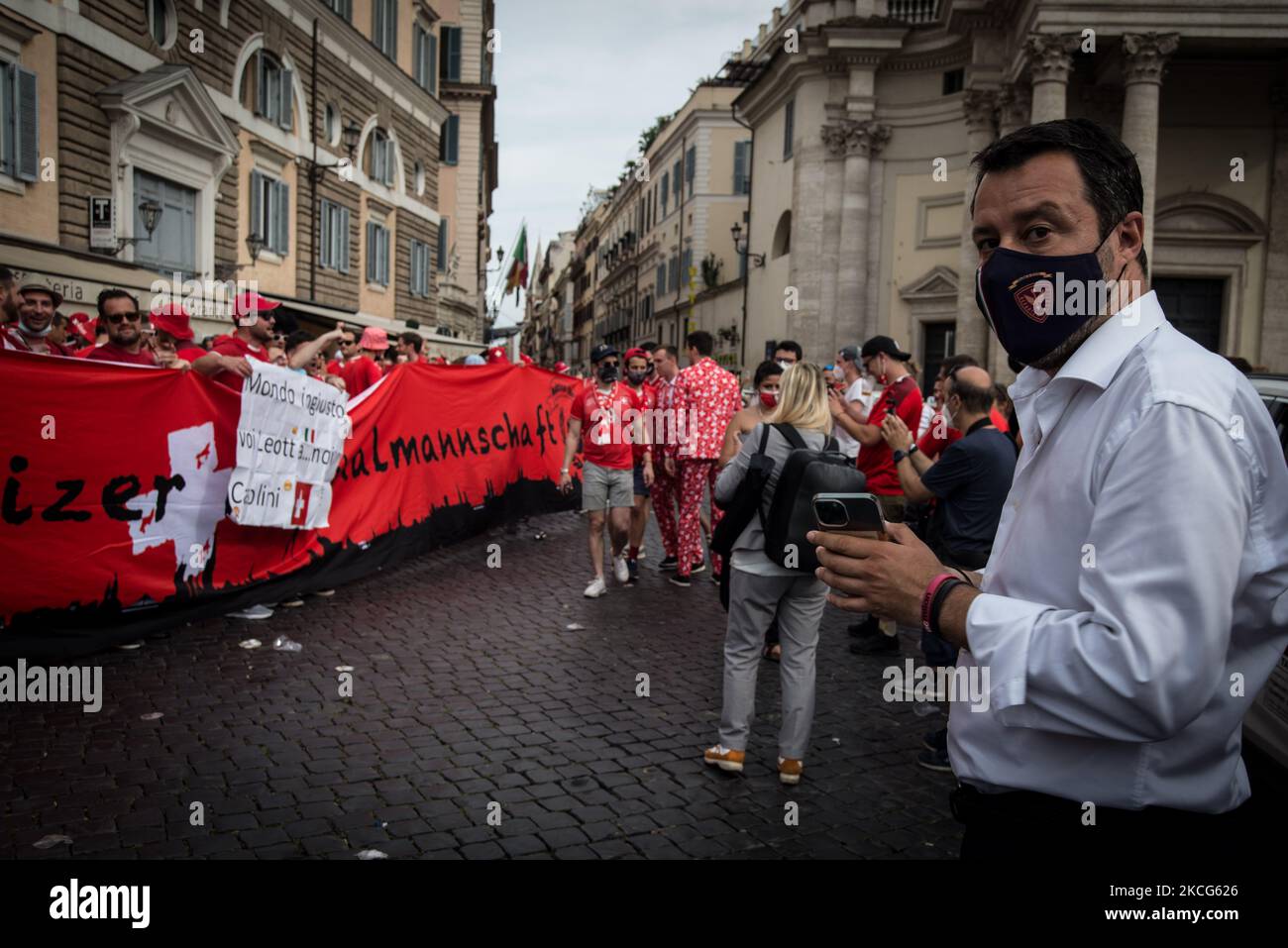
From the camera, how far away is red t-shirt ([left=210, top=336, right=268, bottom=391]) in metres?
7.41

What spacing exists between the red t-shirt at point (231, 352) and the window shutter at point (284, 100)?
19006 mm

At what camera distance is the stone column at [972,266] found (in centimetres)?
2450

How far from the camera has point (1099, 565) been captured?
138cm

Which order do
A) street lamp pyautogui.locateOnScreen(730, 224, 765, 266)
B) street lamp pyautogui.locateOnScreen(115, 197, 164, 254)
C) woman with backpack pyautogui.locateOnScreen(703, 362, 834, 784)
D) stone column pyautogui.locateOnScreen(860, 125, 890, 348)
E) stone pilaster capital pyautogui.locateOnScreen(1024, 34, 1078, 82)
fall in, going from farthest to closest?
street lamp pyautogui.locateOnScreen(730, 224, 765, 266), stone column pyautogui.locateOnScreen(860, 125, 890, 348), stone pilaster capital pyautogui.locateOnScreen(1024, 34, 1078, 82), street lamp pyautogui.locateOnScreen(115, 197, 164, 254), woman with backpack pyautogui.locateOnScreen(703, 362, 834, 784)

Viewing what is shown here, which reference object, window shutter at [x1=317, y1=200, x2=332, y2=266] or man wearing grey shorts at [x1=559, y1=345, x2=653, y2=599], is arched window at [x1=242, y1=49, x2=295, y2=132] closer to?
window shutter at [x1=317, y1=200, x2=332, y2=266]

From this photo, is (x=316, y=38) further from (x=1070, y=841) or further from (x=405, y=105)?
(x=1070, y=841)

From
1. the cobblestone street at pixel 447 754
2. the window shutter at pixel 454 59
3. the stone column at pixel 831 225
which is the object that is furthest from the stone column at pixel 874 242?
the cobblestone street at pixel 447 754

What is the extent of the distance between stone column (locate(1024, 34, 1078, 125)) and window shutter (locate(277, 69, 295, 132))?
17.4 m

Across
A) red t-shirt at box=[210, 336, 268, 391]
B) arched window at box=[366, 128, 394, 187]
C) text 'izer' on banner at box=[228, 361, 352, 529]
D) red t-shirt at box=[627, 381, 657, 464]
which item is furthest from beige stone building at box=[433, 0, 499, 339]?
red t-shirt at box=[210, 336, 268, 391]

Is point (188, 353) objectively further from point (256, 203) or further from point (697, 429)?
point (256, 203)

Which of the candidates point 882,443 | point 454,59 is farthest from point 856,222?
point 882,443

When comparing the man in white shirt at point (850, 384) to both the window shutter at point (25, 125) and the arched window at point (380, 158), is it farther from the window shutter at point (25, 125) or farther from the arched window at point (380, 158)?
the arched window at point (380, 158)

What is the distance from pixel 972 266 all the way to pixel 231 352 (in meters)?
22.2

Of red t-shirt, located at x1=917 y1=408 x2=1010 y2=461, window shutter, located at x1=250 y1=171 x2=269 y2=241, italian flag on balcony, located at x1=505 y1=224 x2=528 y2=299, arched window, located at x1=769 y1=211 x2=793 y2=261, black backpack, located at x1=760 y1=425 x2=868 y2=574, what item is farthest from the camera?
italian flag on balcony, located at x1=505 y1=224 x2=528 y2=299
